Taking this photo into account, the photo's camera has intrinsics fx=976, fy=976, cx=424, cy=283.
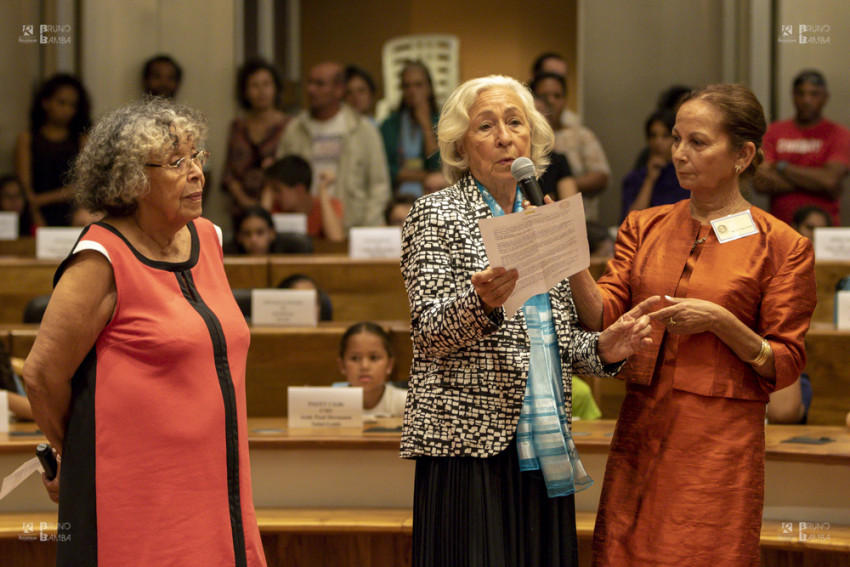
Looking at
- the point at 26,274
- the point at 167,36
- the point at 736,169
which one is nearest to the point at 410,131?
the point at 167,36

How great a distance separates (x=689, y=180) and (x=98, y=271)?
3.67 feet

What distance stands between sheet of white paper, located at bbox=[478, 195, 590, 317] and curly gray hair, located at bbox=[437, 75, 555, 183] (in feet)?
0.72

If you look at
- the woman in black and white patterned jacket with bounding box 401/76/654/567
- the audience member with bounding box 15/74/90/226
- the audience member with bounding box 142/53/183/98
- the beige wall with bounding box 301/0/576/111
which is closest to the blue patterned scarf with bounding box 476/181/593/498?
the woman in black and white patterned jacket with bounding box 401/76/654/567

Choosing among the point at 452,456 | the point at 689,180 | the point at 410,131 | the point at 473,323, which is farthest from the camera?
the point at 410,131

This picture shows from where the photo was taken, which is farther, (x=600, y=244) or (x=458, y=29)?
(x=458, y=29)

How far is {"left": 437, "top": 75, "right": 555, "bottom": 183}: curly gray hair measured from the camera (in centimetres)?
192

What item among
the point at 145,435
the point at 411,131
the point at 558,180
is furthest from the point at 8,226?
the point at 145,435

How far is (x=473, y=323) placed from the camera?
1.66m

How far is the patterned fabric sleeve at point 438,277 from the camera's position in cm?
169

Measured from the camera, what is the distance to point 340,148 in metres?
6.11

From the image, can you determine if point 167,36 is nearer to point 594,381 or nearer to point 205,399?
point 594,381

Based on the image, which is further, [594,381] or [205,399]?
[594,381]

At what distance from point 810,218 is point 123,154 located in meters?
4.26

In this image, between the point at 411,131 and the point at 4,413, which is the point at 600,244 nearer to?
the point at 411,131
